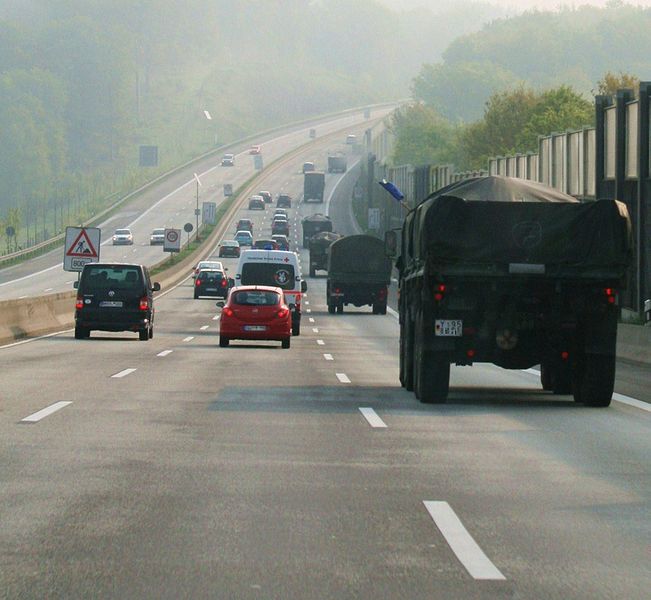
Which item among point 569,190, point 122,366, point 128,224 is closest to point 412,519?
point 122,366

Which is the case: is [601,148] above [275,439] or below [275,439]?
above

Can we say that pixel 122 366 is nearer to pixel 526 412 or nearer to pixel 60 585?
pixel 526 412

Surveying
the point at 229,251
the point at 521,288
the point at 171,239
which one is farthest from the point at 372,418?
the point at 229,251

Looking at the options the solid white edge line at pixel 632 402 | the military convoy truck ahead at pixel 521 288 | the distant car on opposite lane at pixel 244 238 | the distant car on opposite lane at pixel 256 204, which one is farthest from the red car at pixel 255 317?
the distant car on opposite lane at pixel 256 204

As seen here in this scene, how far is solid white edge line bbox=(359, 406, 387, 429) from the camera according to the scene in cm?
1451

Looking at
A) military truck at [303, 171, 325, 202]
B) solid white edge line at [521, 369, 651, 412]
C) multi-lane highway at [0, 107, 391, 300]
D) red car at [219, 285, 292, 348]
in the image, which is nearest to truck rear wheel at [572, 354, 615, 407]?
solid white edge line at [521, 369, 651, 412]

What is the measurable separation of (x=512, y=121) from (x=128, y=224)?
176 ft

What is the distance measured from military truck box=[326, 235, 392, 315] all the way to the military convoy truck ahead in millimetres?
38926

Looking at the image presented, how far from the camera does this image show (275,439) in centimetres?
1312

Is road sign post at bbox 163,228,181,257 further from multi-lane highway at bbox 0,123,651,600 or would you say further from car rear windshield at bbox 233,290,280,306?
multi-lane highway at bbox 0,123,651,600

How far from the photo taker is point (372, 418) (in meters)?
15.3

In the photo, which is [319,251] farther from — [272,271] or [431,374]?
[431,374]

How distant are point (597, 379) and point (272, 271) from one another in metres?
25.2

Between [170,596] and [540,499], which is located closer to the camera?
[170,596]
